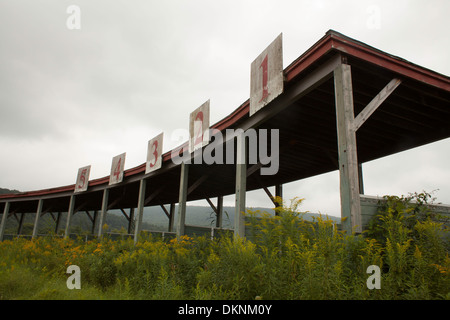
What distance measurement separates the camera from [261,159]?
365 inches

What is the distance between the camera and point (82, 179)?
1664 cm

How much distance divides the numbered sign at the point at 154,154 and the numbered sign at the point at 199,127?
7.59 feet

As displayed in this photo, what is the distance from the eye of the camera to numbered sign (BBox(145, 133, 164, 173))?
10742 millimetres

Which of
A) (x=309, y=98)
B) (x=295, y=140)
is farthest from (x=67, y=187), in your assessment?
(x=309, y=98)

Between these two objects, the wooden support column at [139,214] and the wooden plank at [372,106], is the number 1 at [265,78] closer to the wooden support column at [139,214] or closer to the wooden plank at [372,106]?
the wooden plank at [372,106]

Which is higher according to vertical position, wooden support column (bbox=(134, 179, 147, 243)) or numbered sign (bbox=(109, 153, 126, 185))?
numbered sign (bbox=(109, 153, 126, 185))

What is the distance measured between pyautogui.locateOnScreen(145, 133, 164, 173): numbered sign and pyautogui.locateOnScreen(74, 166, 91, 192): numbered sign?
22.0 ft

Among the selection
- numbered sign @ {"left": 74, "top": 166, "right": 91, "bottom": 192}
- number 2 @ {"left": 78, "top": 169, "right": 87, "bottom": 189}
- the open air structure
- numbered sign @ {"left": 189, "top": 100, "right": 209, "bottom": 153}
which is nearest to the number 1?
the open air structure

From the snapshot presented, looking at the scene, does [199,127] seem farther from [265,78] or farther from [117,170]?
[117,170]

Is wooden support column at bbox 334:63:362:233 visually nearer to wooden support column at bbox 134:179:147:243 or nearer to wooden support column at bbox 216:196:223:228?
wooden support column at bbox 134:179:147:243

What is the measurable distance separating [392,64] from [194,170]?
8.47m

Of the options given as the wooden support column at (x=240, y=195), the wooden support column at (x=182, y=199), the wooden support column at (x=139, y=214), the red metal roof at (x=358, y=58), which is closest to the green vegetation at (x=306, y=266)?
the wooden support column at (x=240, y=195)

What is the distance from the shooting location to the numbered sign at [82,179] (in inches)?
639

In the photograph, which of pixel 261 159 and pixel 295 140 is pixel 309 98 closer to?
pixel 295 140
